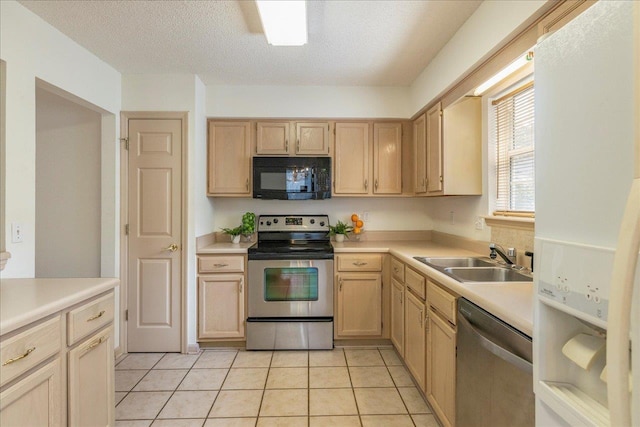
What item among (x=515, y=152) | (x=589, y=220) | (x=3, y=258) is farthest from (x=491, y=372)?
(x=3, y=258)

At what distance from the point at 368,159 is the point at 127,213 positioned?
2.30 metres

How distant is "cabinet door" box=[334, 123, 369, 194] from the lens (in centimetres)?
317

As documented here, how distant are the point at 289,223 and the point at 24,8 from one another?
244cm

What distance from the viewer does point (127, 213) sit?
2797 millimetres

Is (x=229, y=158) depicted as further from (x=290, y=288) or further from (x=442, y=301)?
(x=442, y=301)

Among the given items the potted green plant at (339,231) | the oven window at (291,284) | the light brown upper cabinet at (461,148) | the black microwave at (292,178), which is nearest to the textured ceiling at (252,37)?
the light brown upper cabinet at (461,148)

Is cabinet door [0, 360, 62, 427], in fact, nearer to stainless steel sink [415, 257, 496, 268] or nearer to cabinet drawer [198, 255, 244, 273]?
cabinet drawer [198, 255, 244, 273]

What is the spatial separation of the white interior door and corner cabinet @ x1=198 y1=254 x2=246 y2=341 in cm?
21

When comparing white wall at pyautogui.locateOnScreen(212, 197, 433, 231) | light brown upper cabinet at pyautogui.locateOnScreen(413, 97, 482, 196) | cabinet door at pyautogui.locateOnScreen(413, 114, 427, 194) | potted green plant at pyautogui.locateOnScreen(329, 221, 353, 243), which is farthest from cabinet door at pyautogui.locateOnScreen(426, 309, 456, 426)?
white wall at pyautogui.locateOnScreen(212, 197, 433, 231)

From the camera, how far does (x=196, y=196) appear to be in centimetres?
284

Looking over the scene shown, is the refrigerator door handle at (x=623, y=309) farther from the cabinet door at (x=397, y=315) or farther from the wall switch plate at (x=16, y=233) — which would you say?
the wall switch plate at (x=16, y=233)

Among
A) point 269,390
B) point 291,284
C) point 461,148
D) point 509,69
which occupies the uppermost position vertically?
point 509,69

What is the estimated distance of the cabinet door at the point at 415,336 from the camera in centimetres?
204

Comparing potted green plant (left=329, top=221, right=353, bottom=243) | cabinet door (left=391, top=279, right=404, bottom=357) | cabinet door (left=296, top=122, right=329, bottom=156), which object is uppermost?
cabinet door (left=296, top=122, right=329, bottom=156)
